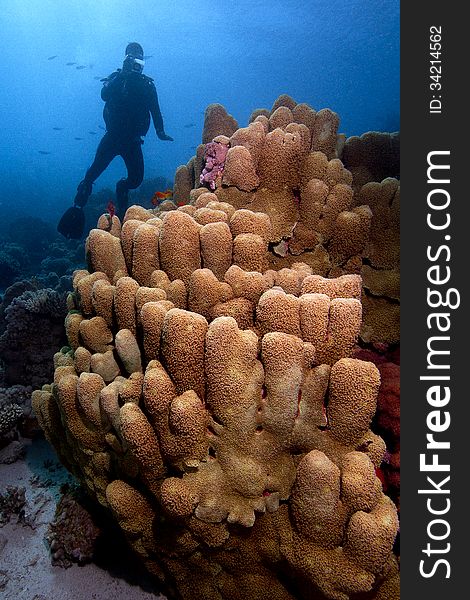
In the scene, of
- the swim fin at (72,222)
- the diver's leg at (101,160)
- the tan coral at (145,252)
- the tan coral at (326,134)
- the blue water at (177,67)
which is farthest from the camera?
the blue water at (177,67)

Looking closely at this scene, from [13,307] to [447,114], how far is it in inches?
224

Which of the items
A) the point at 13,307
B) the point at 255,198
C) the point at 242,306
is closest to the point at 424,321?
the point at 242,306

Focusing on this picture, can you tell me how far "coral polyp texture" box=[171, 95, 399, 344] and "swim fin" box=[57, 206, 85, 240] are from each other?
7984 millimetres

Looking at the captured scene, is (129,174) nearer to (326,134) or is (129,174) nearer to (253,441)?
(326,134)

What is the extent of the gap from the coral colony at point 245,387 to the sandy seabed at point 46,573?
0.48 metres

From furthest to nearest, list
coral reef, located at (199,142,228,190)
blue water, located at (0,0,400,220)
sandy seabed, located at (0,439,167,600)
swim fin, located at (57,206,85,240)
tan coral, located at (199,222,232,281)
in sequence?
blue water, located at (0,0,400,220) → swim fin, located at (57,206,85,240) → coral reef, located at (199,142,228,190) → sandy seabed, located at (0,439,167,600) → tan coral, located at (199,222,232,281)

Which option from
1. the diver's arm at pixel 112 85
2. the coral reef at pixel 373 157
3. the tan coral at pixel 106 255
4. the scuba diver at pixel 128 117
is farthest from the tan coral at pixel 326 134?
the diver's arm at pixel 112 85

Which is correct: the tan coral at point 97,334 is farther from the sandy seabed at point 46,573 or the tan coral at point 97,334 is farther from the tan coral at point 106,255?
the sandy seabed at point 46,573

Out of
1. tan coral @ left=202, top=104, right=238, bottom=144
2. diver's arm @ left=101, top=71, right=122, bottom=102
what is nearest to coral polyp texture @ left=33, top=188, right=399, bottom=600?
tan coral @ left=202, top=104, right=238, bottom=144

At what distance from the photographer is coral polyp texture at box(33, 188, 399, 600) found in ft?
6.23

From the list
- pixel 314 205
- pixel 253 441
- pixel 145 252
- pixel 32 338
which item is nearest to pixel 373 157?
pixel 314 205

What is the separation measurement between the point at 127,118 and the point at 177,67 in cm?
10540

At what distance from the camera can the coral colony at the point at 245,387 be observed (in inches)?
75.5

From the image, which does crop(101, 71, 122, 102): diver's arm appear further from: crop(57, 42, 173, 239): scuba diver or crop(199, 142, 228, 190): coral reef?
crop(199, 142, 228, 190): coral reef
